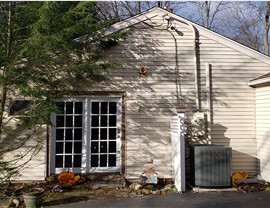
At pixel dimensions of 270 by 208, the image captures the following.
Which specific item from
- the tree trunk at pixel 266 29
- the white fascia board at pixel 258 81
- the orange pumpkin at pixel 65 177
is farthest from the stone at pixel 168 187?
the tree trunk at pixel 266 29

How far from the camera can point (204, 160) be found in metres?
8.12

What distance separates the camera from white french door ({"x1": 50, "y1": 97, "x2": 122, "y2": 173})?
8.98 meters

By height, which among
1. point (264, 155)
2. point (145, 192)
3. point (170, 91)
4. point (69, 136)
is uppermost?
point (170, 91)

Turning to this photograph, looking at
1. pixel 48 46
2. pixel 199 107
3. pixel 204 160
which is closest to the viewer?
pixel 48 46

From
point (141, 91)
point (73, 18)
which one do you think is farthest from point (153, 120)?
point (73, 18)

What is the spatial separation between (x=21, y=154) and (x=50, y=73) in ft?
7.17

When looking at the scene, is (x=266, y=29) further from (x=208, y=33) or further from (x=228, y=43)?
(x=208, y=33)

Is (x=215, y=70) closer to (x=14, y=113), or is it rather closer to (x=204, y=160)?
(x=204, y=160)

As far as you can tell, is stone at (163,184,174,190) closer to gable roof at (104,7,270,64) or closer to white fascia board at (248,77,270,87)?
white fascia board at (248,77,270,87)

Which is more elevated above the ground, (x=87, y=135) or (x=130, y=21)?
(x=130, y=21)

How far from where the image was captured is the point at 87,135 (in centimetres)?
901

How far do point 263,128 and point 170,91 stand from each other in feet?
8.46

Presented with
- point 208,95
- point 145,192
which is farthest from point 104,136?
point 208,95

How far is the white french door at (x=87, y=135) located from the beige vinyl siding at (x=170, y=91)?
377mm
